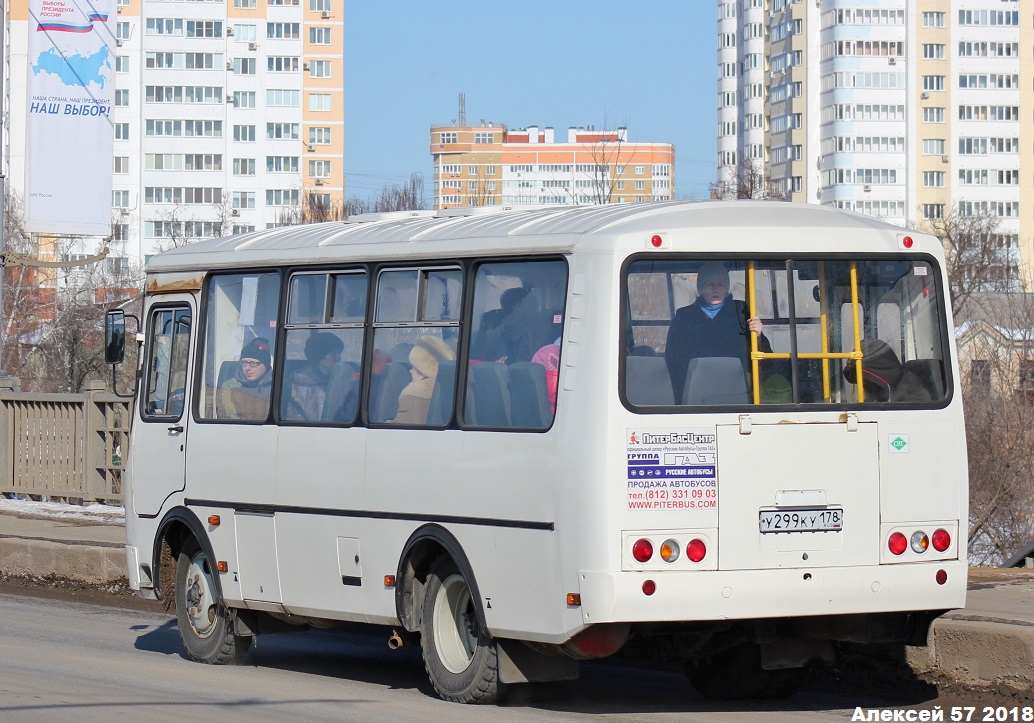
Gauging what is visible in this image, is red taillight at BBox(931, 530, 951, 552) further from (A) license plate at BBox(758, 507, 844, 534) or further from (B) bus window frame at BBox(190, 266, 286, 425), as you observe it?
(B) bus window frame at BBox(190, 266, 286, 425)

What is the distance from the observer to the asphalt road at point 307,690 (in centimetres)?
877

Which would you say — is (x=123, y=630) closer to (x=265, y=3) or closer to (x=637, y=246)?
(x=637, y=246)

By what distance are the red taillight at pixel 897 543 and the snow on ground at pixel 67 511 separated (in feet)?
40.6

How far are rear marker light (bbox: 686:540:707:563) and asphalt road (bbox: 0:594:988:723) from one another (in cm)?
97

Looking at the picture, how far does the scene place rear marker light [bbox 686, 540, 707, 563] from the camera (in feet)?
26.5

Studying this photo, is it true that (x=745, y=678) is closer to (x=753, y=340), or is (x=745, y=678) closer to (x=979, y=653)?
(x=979, y=653)

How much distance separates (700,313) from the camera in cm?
846

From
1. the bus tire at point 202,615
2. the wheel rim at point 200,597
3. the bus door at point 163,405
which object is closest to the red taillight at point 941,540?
the bus tire at point 202,615

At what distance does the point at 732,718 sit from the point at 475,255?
277cm

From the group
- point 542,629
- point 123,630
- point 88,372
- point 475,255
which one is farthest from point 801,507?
point 88,372

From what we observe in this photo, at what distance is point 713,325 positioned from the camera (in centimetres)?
848

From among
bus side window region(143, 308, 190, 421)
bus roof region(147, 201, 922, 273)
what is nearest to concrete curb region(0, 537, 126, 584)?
bus side window region(143, 308, 190, 421)

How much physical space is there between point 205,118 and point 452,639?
122m

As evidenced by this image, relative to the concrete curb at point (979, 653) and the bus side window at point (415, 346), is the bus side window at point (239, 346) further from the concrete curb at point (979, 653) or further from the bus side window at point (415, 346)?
the concrete curb at point (979, 653)
